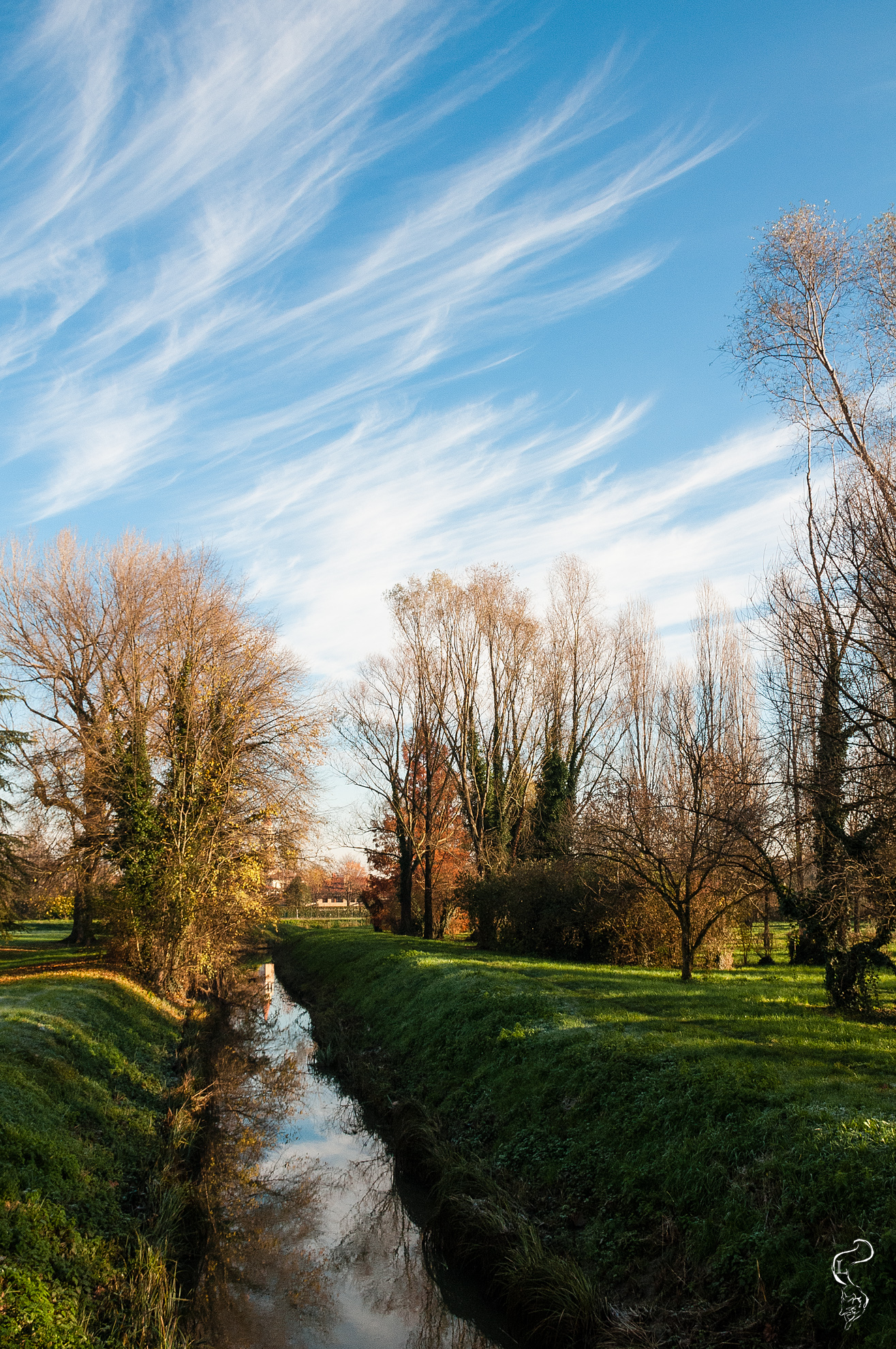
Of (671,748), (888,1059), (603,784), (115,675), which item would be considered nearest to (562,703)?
(671,748)

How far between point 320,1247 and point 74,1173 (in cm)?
279

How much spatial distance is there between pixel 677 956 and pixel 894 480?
49.4 feet

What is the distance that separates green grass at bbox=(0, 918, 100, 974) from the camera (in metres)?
21.6

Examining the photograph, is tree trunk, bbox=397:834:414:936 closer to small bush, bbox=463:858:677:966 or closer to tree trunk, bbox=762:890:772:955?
small bush, bbox=463:858:677:966

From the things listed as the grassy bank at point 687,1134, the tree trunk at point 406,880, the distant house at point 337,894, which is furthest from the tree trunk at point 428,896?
the distant house at point 337,894

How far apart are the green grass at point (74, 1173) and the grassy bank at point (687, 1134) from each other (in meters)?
3.76

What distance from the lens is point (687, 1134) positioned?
7.61 meters

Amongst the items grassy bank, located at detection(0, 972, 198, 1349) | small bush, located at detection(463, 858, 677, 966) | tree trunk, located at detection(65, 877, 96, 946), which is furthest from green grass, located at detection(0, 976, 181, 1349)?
tree trunk, located at detection(65, 877, 96, 946)

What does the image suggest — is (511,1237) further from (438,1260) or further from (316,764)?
(316,764)

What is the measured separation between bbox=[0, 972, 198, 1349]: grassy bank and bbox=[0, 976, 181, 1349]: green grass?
0.01m

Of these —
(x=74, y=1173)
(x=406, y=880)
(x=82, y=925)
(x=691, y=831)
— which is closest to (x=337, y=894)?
(x=406, y=880)

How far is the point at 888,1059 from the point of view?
8.58 metres

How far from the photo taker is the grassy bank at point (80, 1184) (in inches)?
232

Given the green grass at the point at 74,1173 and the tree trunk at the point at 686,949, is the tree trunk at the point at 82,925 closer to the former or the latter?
the green grass at the point at 74,1173
